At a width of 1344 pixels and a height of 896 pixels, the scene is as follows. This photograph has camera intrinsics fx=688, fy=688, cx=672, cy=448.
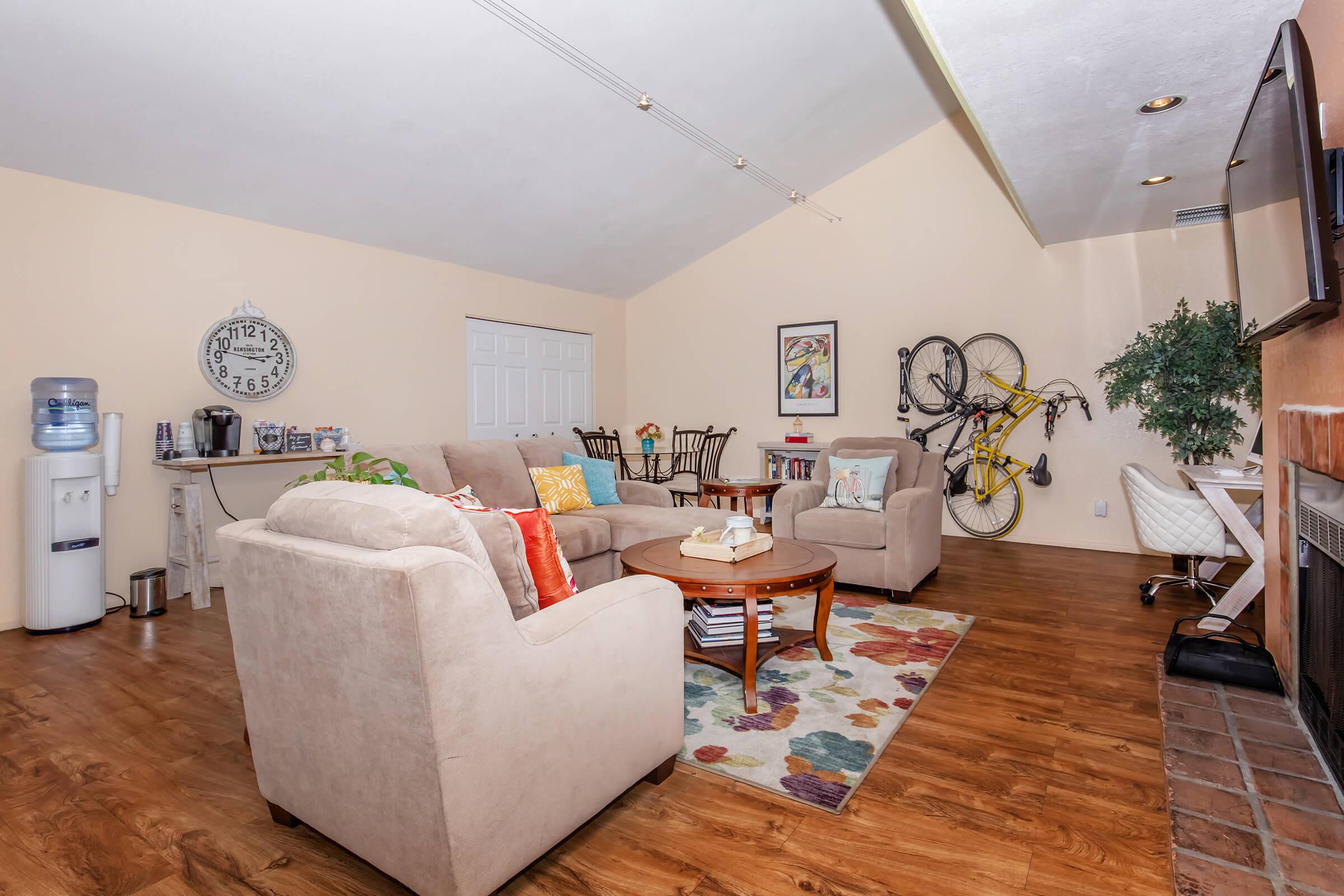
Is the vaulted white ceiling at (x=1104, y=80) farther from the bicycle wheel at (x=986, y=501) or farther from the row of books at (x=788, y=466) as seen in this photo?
the row of books at (x=788, y=466)

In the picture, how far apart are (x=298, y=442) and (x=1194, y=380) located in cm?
573

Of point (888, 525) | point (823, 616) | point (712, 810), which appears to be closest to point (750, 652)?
point (823, 616)

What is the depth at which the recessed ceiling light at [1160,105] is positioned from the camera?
2.90 m

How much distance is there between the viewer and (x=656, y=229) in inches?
245

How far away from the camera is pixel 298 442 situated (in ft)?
15.0

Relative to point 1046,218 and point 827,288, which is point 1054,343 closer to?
point 1046,218

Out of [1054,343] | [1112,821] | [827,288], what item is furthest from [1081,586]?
[827,288]

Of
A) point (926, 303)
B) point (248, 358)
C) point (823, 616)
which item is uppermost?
point (926, 303)

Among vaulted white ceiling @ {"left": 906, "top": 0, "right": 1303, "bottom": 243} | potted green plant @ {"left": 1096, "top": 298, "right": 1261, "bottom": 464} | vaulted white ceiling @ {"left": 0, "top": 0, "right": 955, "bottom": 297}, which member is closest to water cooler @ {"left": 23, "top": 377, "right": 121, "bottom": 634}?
vaulted white ceiling @ {"left": 0, "top": 0, "right": 955, "bottom": 297}

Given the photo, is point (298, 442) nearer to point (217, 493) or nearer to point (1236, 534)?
point (217, 493)

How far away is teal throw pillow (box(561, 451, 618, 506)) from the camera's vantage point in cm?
447

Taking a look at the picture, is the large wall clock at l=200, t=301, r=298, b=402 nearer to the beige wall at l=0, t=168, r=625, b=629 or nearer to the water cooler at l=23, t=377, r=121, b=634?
the beige wall at l=0, t=168, r=625, b=629

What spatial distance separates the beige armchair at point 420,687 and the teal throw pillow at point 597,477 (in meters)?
2.69

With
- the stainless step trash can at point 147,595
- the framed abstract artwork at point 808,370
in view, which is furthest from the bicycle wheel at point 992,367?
the stainless step trash can at point 147,595
